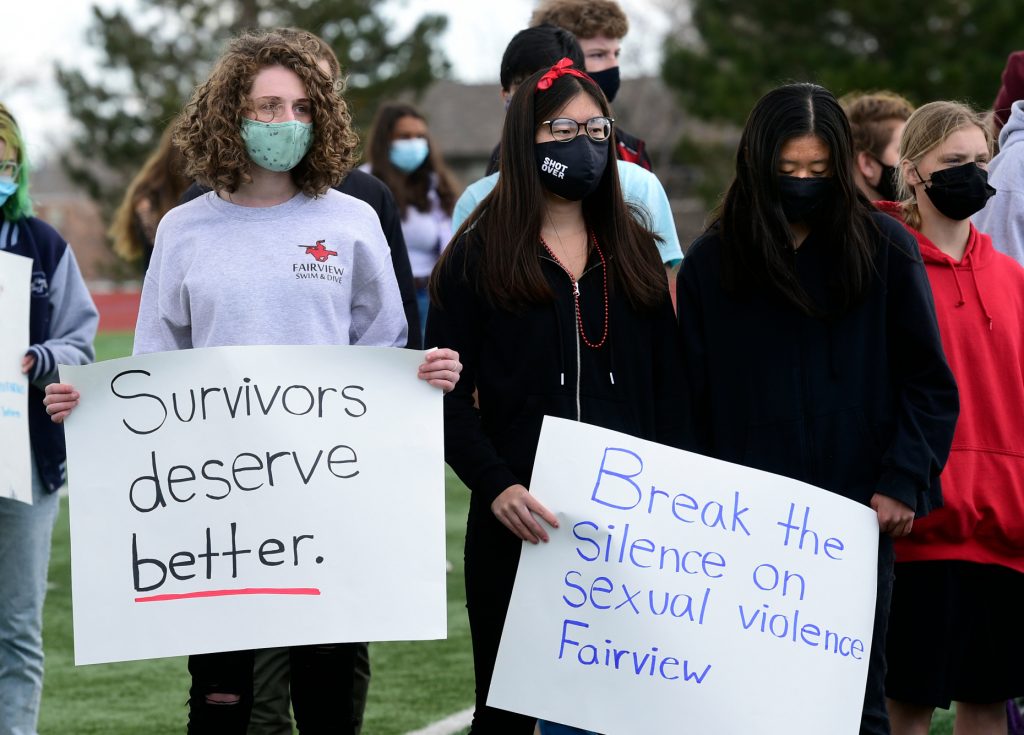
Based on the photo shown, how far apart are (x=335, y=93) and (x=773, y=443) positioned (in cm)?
144

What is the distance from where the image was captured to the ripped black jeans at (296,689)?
368 cm

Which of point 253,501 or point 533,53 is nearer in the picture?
point 253,501

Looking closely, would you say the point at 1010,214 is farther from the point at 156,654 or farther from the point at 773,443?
the point at 156,654

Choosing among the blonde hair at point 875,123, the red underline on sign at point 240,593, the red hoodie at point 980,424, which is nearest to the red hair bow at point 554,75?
the red hoodie at point 980,424

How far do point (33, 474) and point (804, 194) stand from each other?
2539 millimetres

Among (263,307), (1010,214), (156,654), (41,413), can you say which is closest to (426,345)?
(263,307)

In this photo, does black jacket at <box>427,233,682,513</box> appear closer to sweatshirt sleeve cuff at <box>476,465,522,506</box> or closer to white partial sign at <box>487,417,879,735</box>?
sweatshirt sleeve cuff at <box>476,465,522,506</box>

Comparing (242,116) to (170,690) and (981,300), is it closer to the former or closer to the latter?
(981,300)

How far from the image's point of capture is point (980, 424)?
4062mm

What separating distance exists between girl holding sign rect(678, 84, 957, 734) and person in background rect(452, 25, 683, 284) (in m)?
0.78

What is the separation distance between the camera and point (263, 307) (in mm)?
3760

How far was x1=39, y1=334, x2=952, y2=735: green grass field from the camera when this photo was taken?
560 cm

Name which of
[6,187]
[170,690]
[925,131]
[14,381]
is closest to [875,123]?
[925,131]

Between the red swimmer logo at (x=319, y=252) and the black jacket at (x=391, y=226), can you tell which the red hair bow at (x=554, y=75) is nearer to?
the red swimmer logo at (x=319, y=252)
